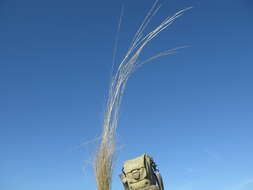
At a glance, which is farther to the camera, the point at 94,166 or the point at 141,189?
the point at 141,189

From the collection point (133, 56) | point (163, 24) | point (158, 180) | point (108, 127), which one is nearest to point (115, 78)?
point (133, 56)

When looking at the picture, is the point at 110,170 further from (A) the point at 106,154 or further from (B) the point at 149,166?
(B) the point at 149,166

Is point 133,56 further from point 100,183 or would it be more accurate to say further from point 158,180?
point 158,180

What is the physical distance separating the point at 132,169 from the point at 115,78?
11.3 ft

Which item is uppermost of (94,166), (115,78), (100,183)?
(115,78)

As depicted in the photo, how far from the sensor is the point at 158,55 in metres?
5.05

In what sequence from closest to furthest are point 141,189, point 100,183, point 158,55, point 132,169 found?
point 100,183
point 158,55
point 141,189
point 132,169

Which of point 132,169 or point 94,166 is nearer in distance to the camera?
point 94,166

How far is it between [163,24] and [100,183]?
3.02 meters

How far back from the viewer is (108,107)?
4.48 meters

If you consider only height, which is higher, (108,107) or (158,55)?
(158,55)

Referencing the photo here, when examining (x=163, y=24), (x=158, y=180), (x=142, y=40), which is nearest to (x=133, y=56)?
(x=142, y=40)

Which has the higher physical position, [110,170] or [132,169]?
[132,169]

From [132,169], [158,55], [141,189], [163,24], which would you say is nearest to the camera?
[163,24]
